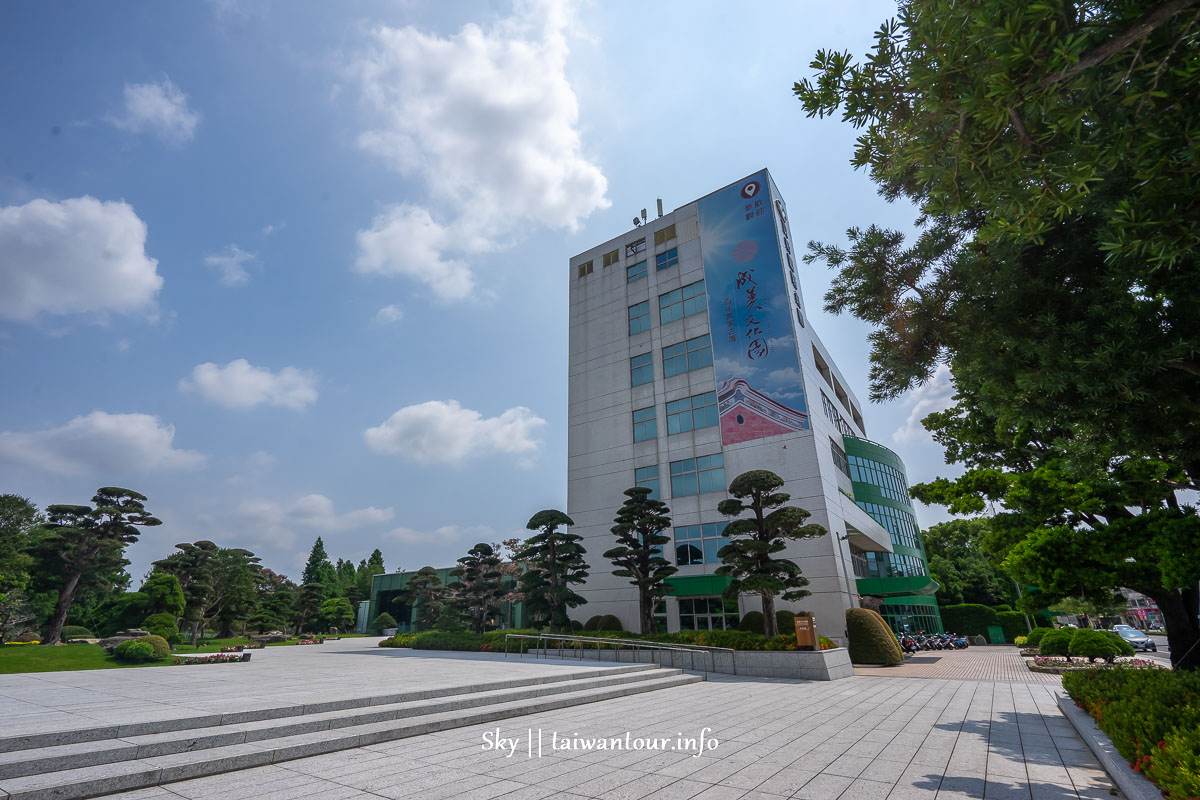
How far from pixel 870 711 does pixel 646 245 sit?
1207 inches

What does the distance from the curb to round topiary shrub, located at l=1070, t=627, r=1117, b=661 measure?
1400 centimetres

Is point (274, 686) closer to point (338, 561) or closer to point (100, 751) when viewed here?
point (100, 751)

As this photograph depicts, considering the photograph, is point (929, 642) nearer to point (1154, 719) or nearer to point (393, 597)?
point (1154, 719)

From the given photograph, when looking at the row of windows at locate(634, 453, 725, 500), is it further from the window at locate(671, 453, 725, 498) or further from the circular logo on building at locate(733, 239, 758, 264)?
the circular logo on building at locate(733, 239, 758, 264)

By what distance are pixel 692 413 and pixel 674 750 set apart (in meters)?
24.0

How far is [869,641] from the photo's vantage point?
22.9 meters

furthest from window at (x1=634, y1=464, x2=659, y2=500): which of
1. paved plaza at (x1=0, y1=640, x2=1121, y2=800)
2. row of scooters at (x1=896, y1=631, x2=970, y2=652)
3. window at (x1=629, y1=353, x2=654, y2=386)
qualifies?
paved plaza at (x1=0, y1=640, x2=1121, y2=800)

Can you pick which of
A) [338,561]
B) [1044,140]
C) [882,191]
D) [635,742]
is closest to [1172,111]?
[1044,140]

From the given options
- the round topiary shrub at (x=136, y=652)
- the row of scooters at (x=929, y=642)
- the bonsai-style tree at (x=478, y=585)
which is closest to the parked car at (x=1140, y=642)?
the row of scooters at (x=929, y=642)

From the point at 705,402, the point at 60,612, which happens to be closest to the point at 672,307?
the point at 705,402

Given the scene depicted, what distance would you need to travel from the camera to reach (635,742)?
808 centimetres

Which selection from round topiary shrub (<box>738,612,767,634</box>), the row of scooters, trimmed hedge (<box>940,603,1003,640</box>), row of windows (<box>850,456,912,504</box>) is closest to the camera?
round topiary shrub (<box>738,612,767,634</box>)

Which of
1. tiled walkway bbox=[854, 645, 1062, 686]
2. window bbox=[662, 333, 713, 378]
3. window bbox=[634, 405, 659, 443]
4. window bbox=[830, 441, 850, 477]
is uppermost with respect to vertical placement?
window bbox=[662, 333, 713, 378]

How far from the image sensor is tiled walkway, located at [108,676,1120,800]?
226 inches
